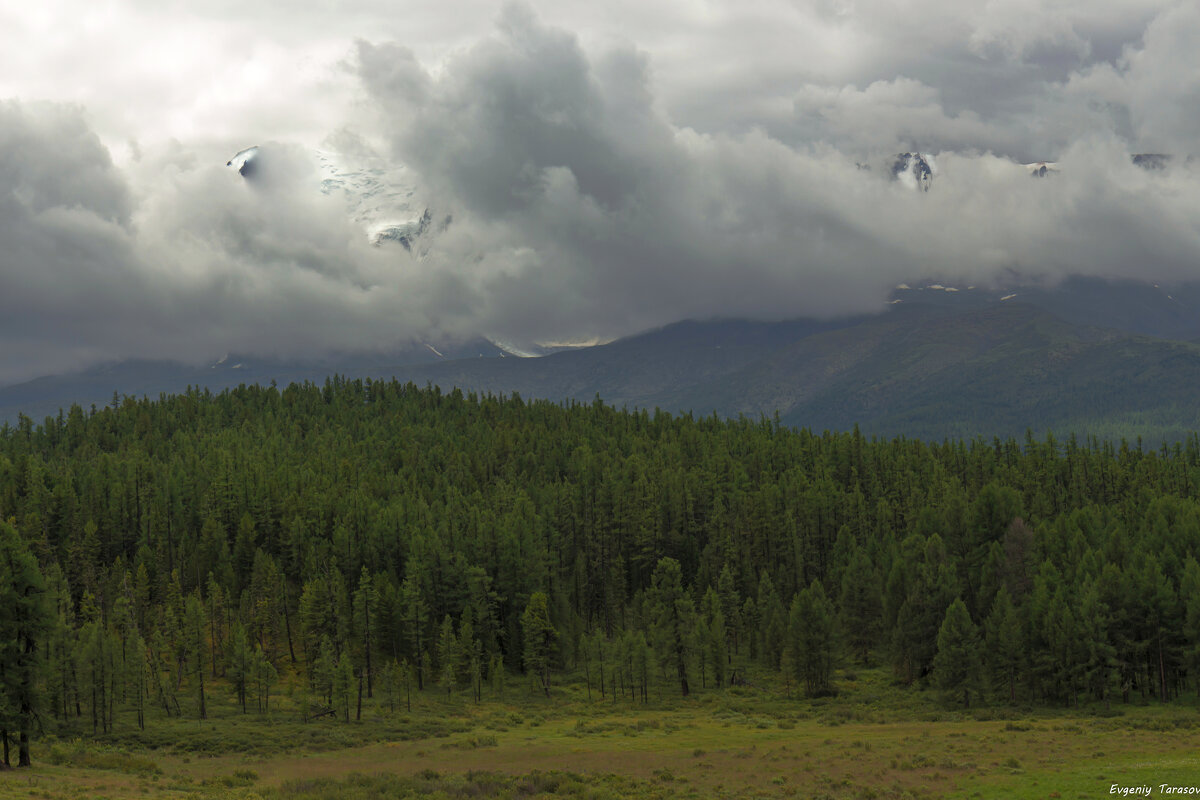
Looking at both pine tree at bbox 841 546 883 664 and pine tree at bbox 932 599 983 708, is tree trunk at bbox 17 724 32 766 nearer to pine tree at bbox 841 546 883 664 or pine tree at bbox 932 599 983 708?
pine tree at bbox 932 599 983 708

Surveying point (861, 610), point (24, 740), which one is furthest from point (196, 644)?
point (861, 610)

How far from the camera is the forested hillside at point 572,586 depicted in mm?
100125

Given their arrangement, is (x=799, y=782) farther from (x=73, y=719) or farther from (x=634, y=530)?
(x=634, y=530)

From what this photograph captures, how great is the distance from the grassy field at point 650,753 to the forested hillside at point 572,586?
22.1 feet

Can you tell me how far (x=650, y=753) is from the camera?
80.7m

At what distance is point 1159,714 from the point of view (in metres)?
88.6

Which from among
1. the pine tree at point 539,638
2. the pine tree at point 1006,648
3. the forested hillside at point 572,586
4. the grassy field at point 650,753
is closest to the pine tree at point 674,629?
the forested hillside at point 572,586

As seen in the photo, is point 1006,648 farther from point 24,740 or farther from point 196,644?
point 24,740

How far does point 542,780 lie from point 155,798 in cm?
2553

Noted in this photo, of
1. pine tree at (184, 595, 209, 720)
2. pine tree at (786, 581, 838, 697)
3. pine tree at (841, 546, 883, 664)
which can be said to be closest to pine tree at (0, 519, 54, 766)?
pine tree at (184, 595, 209, 720)

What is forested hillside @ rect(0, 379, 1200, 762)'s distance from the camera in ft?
328

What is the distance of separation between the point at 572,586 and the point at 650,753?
88.6 meters

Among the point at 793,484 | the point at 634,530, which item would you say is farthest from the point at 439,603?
the point at 793,484

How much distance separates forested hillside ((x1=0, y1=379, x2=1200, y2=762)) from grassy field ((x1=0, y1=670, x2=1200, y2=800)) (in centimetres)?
673
